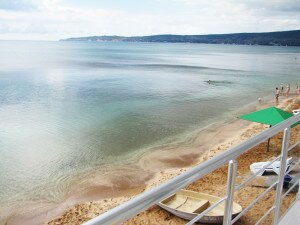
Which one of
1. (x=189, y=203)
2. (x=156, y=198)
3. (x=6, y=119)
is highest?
(x=156, y=198)

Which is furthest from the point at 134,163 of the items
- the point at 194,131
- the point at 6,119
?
the point at 6,119

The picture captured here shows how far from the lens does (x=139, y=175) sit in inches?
596

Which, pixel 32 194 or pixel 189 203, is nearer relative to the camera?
pixel 189 203

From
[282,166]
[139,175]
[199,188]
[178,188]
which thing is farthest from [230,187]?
[139,175]

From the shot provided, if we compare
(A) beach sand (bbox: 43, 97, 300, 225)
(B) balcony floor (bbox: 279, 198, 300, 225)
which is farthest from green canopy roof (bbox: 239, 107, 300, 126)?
(B) balcony floor (bbox: 279, 198, 300, 225)

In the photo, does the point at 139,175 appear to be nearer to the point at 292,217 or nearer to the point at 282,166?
Result: the point at 292,217

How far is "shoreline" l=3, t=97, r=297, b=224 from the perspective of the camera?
12297 mm

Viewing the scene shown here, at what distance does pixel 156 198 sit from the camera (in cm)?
130

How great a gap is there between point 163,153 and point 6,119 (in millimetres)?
13947

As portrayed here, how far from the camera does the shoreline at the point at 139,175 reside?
12.3 m

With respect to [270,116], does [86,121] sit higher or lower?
lower

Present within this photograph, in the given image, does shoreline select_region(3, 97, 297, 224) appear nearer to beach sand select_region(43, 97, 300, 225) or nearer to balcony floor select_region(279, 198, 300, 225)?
beach sand select_region(43, 97, 300, 225)

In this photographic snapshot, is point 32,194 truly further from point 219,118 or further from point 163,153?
point 219,118

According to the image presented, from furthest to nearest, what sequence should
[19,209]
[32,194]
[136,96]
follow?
[136,96] → [32,194] → [19,209]
